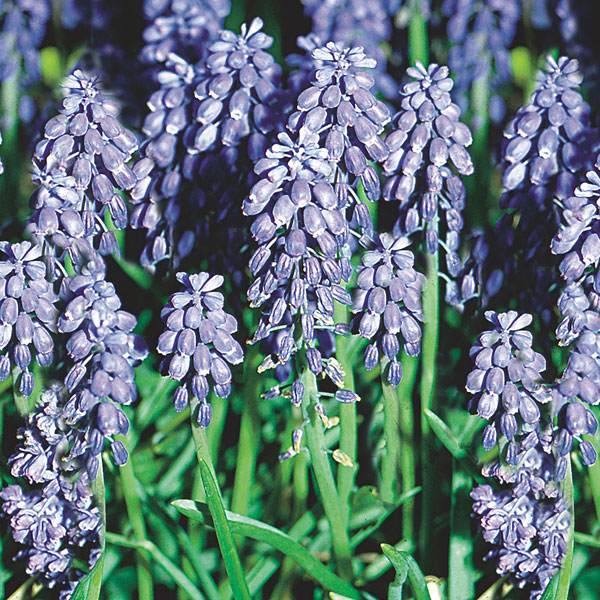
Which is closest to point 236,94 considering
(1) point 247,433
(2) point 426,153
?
(2) point 426,153

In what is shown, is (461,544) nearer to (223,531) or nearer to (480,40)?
(223,531)

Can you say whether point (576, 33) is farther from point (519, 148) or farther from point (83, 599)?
point (83, 599)

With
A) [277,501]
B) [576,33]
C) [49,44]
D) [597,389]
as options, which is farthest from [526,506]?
[49,44]

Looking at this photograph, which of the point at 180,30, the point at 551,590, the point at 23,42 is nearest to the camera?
the point at 551,590

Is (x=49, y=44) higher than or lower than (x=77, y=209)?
higher

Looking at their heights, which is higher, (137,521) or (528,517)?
(528,517)

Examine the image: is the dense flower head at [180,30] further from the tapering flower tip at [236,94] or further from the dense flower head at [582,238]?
the dense flower head at [582,238]

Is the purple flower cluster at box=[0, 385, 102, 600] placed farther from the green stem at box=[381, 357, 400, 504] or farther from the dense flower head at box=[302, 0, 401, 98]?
the dense flower head at box=[302, 0, 401, 98]
